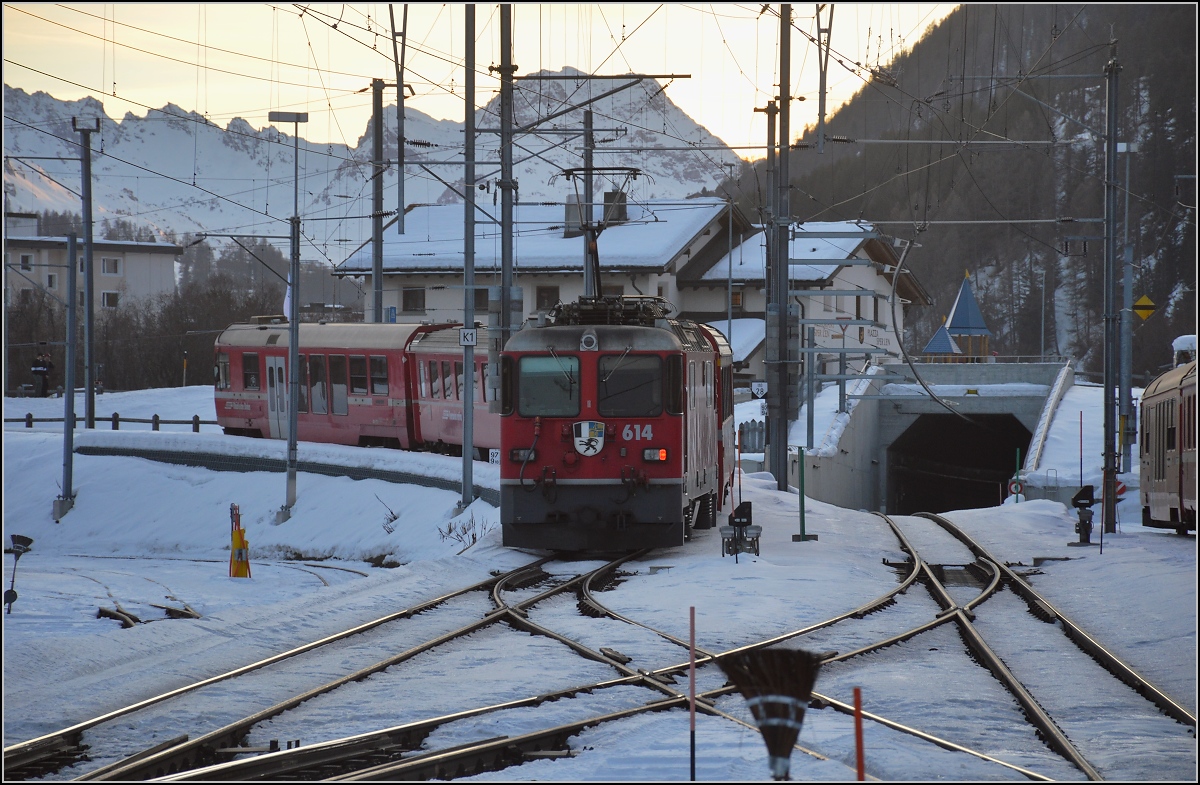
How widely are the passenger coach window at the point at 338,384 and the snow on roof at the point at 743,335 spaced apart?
18.8 m

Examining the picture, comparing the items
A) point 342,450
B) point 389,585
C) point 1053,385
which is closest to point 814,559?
point 389,585

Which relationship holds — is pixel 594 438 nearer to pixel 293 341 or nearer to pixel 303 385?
pixel 293 341

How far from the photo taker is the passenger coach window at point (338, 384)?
35.2 m

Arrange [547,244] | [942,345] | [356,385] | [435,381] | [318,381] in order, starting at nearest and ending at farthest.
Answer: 1. [435,381]
2. [356,385]
3. [318,381]
4. [547,244]
5. [942,345]

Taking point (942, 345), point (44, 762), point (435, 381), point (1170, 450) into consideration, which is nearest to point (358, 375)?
point (435, 381)

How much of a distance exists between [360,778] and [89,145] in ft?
104

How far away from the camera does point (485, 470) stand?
2834 centimetres

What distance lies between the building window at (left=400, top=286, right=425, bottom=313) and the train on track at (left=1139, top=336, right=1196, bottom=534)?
3672 centimetres

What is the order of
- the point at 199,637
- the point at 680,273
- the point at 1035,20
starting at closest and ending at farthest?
the point at 199,637 → the point at 680,273 → the point at 1035,20

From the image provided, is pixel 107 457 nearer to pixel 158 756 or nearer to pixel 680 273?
pixel 680 273

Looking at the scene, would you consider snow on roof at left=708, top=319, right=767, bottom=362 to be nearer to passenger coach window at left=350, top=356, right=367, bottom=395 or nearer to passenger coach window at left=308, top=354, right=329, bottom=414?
passenger coach window at left=308, top=354, right=329, bottom=414

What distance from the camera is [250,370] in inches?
1486

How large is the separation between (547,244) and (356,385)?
23.5 metres

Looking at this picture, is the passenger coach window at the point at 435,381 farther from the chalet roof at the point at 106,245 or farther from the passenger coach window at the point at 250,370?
the chalet roof at the point at 106,245
